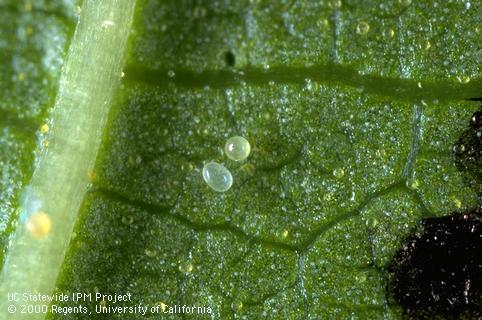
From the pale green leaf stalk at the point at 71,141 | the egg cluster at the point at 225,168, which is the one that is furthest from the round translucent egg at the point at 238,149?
the pale green leaf stalk at the point at 71,141

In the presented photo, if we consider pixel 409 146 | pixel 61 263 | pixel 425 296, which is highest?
pixel 409 146

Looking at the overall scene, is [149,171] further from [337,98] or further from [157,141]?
[337,98]

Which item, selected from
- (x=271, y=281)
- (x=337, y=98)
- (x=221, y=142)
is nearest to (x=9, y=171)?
(x=221, y=142)

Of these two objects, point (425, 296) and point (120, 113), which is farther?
point (120, 113)

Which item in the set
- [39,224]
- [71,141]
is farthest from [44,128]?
[39,224]

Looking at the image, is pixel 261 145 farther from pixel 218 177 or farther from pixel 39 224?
pixel 39 224

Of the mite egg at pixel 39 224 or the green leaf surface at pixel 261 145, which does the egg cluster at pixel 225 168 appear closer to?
the green leaf surface at pixel 261 145

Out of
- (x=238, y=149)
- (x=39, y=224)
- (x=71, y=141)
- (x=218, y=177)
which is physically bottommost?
(x=39, y=224)
